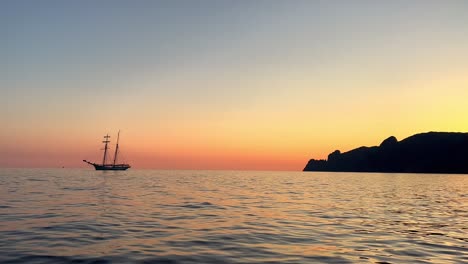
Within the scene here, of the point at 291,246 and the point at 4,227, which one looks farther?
the point at 4,227

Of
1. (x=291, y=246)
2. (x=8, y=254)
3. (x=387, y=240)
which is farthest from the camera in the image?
(x=387, y=240)

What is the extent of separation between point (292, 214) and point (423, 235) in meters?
10.2

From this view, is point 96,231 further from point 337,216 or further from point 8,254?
point 337,216

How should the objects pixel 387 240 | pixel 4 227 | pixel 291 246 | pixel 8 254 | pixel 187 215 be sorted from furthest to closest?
1. pixel 187 215
2. pixel 4 227
3. pixel 387 240
4. pixel 291 246
5. pixel 8 254

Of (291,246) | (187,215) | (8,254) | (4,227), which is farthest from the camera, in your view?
(187,215)

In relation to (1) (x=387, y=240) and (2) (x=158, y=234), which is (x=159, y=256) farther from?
(1) (x=387, y=240)

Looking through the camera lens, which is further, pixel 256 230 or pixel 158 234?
pixel 256 230

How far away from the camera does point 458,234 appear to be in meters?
20.5

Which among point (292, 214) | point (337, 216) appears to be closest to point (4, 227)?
point (292, 214)

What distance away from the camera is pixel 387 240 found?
18344mm

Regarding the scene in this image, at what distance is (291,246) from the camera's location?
16578 mm

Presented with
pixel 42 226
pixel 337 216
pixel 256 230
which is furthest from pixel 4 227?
pixel 337 216

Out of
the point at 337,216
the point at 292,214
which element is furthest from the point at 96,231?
the point at 337,216

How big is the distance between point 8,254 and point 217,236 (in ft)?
29.9
